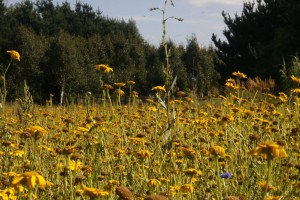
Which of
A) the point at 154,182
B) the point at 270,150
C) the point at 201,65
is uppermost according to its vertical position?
the point at 201,65

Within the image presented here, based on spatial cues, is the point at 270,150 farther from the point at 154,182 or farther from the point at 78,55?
the point at 78,55

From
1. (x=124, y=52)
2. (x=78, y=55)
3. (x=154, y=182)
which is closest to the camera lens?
(x=154, y=182)

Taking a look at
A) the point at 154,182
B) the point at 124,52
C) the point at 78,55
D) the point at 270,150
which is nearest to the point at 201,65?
the point at 124,52

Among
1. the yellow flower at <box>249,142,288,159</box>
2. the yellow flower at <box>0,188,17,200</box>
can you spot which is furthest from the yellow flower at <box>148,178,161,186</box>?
the yellow flower at <box>249,142,288,159</box>

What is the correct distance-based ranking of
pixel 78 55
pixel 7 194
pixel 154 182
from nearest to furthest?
1. pixel 7 194
2. pixel 154 182
3. pixel 78 55

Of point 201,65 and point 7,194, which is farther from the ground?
point 201,65

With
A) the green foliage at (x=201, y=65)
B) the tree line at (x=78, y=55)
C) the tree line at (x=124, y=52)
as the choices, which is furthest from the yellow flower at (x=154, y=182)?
the green foliage at (x=201, y=65)

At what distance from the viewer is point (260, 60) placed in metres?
20.0


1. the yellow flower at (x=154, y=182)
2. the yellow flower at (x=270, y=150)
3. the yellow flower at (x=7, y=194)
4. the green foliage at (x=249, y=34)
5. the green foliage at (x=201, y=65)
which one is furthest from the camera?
the green foliage at (x=201, y=65)

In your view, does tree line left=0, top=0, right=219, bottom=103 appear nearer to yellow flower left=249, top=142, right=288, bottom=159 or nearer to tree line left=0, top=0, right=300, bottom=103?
tree line left=0, top=0, right=300, bottom=103

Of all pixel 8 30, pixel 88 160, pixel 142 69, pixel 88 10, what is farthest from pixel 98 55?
pixel 88 160

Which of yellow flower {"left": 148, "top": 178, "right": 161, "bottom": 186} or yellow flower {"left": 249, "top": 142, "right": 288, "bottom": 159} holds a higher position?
yellow flower {"left": 249, "top": 142, "right": 288, "bottom": 159}

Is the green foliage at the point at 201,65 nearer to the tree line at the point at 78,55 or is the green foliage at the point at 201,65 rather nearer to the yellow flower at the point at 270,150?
the tree line at the point at 78,55

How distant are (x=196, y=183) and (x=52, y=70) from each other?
22849 millimetres
